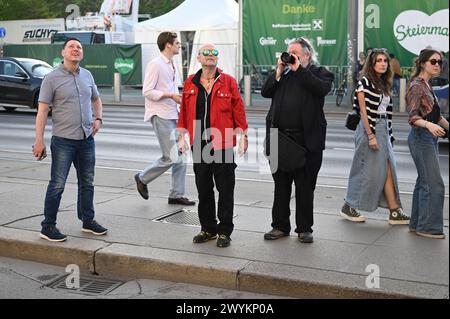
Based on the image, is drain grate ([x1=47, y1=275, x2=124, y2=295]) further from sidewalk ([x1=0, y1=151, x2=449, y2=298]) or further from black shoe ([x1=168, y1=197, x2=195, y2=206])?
A: black shoe ([x1=168, y1=197, x2=195, y2=206])

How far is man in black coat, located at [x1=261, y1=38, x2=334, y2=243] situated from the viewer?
19.6 feet

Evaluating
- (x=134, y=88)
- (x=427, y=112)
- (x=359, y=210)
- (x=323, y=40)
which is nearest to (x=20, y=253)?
(x=359, y=210)

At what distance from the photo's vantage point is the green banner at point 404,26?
23.7 m

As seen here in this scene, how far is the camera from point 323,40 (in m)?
26.2

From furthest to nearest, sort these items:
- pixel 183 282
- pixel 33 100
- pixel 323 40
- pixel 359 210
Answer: pixel 323 40 < pixel 33 100 < pixel 359 210 < pixel 183 282

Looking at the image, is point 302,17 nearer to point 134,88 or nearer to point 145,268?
point 134,88

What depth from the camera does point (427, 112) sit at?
6.23 metres

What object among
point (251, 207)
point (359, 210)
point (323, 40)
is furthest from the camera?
point (323, 40)

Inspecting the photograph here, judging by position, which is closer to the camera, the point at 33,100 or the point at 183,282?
the point at 183,282

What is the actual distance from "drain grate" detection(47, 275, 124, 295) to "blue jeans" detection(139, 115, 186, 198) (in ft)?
7.40

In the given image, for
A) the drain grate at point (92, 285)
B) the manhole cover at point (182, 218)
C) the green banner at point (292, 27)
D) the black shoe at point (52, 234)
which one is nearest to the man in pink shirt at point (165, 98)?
the manhole cover at point (182, 218)

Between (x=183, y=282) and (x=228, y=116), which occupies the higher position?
(x=228, y=116)
